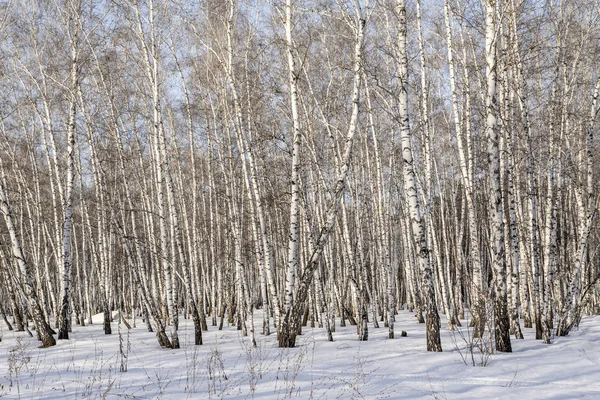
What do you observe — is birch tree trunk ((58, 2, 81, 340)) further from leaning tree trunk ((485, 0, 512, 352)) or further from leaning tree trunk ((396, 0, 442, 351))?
leaning tree trunk ((485, 0, 512, 352))

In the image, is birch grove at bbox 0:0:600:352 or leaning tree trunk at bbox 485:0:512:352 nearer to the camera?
leaning tree trunk at bbox 485:0:512:352

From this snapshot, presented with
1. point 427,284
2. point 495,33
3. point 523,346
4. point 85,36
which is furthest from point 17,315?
point 495,33

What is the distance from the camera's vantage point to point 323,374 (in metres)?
6.48

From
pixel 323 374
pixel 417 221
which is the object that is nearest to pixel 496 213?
pixel 417 221

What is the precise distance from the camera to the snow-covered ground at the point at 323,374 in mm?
5488

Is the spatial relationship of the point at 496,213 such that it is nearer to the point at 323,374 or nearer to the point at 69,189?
the point at 323,374

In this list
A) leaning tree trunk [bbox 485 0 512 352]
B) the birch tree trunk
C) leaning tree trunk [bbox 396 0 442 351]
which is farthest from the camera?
the birch tree trunk

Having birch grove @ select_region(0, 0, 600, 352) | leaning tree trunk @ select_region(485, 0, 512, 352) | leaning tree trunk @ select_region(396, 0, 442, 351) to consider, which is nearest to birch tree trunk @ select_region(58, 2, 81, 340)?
birch grove @ select_region(0, 0, 600, 352)

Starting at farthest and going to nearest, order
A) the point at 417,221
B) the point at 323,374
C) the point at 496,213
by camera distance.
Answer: the point at 417,221 → the point at 496,213 → the point at 323,374

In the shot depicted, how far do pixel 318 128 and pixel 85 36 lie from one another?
21.5 ft

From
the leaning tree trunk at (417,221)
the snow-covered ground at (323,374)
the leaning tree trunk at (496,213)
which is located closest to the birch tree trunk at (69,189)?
the snow-covered ground at (323,374)

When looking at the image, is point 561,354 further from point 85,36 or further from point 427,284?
point 85,36

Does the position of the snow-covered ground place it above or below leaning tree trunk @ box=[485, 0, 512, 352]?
below

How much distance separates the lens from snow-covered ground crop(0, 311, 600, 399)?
5.49 meters
